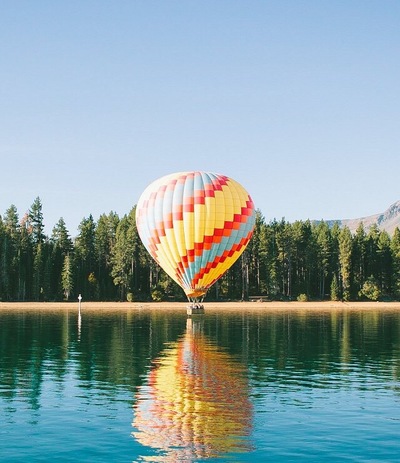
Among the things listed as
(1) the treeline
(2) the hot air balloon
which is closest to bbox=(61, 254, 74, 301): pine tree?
(1) the treeline

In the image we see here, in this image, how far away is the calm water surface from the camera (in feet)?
89.0

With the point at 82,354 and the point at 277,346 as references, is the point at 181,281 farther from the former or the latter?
the point at 82,354

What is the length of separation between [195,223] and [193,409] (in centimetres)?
5433

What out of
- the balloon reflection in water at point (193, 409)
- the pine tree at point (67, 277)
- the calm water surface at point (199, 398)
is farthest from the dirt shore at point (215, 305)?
the balloon reflection in water at point (193, 409)

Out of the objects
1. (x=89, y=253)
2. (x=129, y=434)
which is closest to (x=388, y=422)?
(x=129, y=434)

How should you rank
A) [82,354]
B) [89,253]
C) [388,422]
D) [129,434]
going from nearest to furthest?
1. [129,434]
2. [388,422]
3. [82,354]
4. [89,253]

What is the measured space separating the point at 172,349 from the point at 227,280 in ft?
327

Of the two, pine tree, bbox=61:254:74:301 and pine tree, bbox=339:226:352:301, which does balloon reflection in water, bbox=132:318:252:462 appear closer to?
pine tree, bbox=61:254:74:301

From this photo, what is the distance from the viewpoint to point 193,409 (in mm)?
34000

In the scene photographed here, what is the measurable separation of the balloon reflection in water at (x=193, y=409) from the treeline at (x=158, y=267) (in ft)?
342

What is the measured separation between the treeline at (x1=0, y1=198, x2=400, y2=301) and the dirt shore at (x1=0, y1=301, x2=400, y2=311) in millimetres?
5675

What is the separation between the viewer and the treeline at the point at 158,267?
15662 cm

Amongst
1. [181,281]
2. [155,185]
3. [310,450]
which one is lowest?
[310,450]

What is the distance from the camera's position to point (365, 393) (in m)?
39.6
